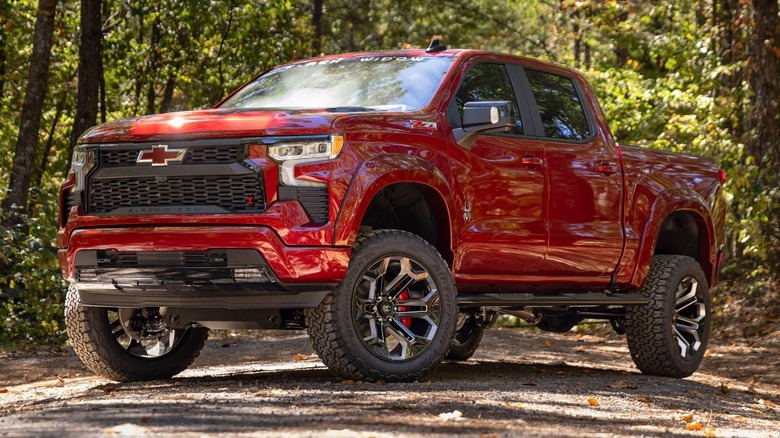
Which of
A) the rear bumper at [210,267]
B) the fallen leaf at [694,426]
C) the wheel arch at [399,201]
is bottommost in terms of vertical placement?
the fallen leaf at [694,426]

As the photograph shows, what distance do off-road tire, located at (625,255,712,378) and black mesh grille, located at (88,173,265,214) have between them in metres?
3.82

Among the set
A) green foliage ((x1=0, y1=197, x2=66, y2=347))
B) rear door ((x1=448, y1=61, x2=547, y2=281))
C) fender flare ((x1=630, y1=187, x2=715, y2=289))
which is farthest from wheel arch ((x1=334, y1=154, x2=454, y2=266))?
green foliage ((x1=0, y1=197, x2=66, y2=347))

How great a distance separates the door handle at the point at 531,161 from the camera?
305 inches

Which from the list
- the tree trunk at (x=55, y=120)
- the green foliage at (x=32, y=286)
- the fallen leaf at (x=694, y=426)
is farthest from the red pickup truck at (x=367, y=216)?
the tree trunk at (x=55, y=120)

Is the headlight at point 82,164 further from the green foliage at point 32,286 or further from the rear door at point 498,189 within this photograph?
the green foliage at point 32,286

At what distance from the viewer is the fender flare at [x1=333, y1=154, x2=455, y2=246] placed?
254 inches

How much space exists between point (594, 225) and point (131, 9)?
1242 centimetres

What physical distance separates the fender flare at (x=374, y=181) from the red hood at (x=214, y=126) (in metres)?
0.33

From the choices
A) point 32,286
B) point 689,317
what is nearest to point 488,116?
point 689,317

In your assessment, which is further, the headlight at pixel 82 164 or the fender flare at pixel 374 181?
the headlight at pixel 82 164

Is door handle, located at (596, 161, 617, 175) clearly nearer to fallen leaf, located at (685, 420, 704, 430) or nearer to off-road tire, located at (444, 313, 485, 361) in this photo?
off-road tire, located at (444, 313, 485, 361)

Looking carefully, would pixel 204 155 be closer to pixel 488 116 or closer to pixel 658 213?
pixel 488 116

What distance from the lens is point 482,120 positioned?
7.17 meters

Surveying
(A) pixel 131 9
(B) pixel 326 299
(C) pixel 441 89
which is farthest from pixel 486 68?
(A) pixel 131 9
